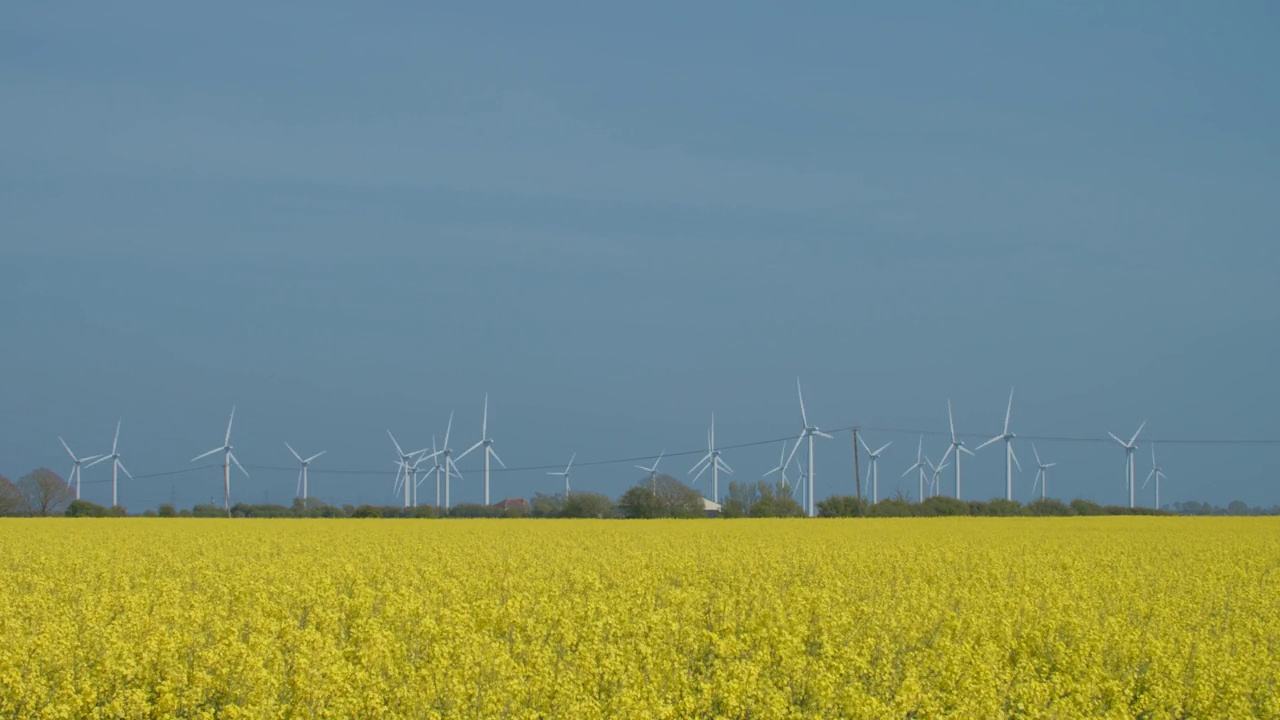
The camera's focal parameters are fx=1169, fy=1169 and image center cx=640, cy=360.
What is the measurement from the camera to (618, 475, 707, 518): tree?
85.4 m

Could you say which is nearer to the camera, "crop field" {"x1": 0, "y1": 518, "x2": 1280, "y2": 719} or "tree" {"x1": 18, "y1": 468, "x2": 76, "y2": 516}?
"crop field" {"x1": 0, "y1": 518, "x2": 1280, "y2": 719}

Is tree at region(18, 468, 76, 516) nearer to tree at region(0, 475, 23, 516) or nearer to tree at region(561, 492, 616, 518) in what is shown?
tree at region(0, 475, 23, 516)

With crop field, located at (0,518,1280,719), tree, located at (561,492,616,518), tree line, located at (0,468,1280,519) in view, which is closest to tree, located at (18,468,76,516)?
tree line, located at (0,468,1280,519)

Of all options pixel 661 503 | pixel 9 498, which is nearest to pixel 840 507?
pixel 661 503

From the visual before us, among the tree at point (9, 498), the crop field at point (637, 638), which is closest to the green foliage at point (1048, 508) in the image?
the crop field at point (637, 638)

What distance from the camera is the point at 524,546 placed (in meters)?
35.8

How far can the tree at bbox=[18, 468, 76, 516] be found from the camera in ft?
312

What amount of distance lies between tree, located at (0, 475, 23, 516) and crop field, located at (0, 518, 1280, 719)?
70.1 m

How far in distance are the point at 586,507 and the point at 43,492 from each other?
160 feet

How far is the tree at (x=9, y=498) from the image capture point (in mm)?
91062

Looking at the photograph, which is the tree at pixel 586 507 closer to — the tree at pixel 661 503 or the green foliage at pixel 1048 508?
the tree at pixel 661 503

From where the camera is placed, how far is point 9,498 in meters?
93.0

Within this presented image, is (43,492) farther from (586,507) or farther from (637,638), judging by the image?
(637,638)

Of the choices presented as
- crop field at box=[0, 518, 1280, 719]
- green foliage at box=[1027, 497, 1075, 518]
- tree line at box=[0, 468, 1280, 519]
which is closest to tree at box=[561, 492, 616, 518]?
tree line at box=[0, 468, 1280, 519]
